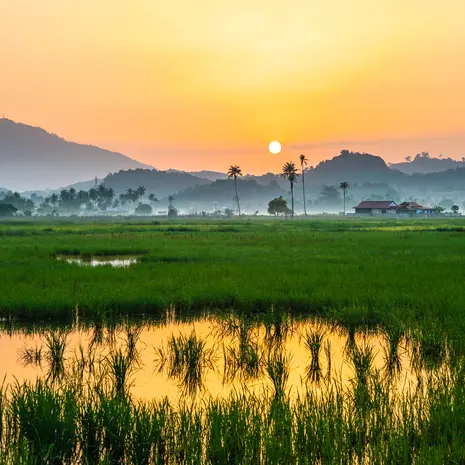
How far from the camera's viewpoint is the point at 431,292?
1795cm

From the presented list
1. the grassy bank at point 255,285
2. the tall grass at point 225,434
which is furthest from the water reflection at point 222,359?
the grassy bank at point 255,285

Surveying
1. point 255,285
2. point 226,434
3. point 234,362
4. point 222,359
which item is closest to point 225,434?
point 226,434

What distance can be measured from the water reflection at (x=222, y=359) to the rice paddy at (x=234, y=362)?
0.05 metres

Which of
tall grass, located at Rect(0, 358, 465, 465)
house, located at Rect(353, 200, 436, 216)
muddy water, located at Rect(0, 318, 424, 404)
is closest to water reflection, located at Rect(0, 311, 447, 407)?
muddy water, located at Rect(0, 318, 424, 404)

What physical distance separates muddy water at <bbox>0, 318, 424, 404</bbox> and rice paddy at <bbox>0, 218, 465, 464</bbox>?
0.06m

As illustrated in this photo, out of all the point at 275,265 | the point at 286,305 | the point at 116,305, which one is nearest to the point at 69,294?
the point at 116,305

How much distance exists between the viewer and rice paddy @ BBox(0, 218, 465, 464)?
7.10m

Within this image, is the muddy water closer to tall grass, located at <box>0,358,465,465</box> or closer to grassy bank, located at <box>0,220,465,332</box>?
tall grass, located at <box>0,358,465,465</box>

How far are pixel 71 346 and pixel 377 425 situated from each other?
8478mm

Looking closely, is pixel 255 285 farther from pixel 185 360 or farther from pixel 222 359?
pixel 185 360

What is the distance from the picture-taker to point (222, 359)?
12289mm

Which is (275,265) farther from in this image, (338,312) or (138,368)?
(138,368)

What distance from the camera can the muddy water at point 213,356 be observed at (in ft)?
34.3

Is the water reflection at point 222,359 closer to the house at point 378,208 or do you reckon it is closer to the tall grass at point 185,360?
the tall grass at point 185,360
